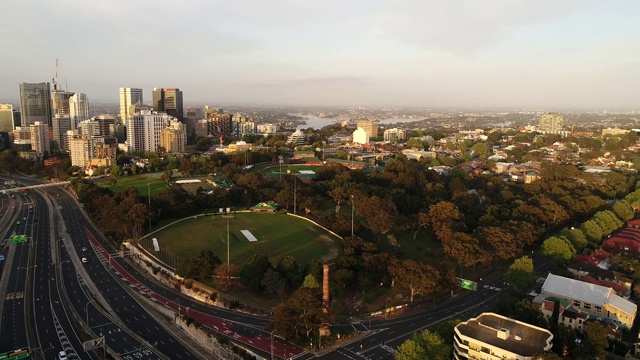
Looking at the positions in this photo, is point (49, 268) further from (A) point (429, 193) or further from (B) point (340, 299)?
(A) point (429, 193)

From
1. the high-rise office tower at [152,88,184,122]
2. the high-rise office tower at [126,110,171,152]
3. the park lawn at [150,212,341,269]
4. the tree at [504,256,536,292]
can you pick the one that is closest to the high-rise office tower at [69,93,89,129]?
the high-rise office tower at [152,88,184,122]

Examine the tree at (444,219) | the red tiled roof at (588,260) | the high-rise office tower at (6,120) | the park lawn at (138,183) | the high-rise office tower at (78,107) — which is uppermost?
the high-rise office tower at (78,107)

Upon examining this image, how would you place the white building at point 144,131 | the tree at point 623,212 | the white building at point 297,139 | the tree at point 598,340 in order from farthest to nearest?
the white building at point 297,139 → the white building at point 144,131 → the tree at point 623,212 → the tree at point 598,340

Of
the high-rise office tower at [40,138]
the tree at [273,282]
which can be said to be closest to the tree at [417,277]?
the tree at [273,282]

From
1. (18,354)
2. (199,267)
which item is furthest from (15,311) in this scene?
(199,267)

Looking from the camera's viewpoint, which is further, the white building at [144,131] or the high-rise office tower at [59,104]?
the high-rise office tower at [59,104]

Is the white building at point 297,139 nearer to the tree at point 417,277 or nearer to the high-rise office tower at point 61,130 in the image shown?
the high-rise office tower at point 61,130

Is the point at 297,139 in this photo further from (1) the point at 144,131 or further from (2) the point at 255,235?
(2) the point at 255,235
